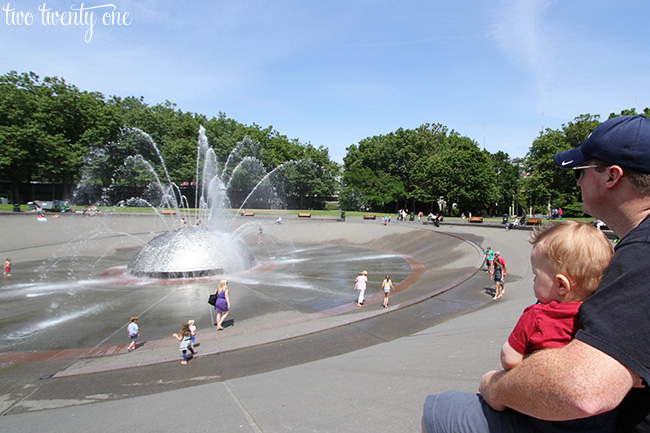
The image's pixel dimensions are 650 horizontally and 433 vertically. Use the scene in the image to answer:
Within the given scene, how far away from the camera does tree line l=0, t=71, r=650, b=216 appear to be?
5484cm

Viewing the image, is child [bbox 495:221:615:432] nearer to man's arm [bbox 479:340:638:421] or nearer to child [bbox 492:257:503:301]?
man's arm [bbox 479:340:638:421]

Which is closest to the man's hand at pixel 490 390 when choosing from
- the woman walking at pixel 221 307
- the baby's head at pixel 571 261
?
the baby's head at pixel 571 261

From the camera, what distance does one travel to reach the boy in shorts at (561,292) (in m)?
1.43

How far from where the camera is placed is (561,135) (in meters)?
51.8

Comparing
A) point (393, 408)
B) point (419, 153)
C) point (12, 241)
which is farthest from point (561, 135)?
point (12, 241)

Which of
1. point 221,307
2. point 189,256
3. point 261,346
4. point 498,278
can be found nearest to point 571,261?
point 261,346

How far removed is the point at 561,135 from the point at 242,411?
197 feet

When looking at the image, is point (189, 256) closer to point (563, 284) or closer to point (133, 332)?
point (133, 332)

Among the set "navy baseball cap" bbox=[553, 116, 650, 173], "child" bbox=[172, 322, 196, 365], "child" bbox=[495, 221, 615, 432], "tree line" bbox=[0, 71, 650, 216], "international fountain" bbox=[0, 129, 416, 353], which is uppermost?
"tree line" bbox=[0, 71, 650, 216]

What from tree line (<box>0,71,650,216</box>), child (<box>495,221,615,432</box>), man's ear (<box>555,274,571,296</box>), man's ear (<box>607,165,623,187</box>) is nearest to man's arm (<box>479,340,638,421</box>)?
child (<box>495,221,615,432</box>)

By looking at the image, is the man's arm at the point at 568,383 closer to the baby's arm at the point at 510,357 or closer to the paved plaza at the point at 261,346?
the baby's arm at the point at 510,357

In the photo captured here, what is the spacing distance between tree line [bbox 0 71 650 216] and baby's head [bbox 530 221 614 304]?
177 feet

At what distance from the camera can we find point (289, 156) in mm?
74375

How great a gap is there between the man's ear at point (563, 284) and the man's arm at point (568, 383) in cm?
36
